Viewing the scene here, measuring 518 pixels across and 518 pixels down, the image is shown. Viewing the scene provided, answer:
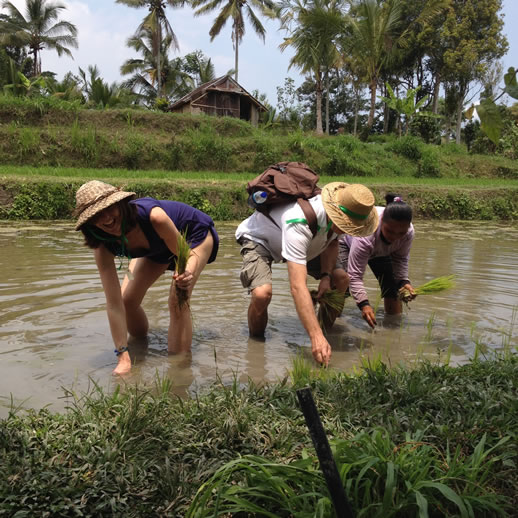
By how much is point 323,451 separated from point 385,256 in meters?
3.06

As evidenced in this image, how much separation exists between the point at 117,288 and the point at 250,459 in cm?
142

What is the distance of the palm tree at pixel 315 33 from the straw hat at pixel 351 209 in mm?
20502

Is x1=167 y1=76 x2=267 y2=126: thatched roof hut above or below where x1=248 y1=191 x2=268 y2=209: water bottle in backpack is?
above

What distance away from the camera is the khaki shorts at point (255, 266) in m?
3.55

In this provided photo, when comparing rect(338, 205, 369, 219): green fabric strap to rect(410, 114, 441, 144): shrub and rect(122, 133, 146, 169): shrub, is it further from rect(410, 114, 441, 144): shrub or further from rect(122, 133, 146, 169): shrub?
rect(410, 114, 441, 144): shrub

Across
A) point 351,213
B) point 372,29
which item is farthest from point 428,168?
point 351,213

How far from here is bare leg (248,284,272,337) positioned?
3.50m

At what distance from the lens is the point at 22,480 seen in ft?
5.57

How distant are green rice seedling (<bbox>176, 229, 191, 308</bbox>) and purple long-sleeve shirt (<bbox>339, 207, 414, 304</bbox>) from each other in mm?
1219

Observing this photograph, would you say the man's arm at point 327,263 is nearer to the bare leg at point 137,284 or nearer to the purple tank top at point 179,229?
the purple tank top at point 179,229

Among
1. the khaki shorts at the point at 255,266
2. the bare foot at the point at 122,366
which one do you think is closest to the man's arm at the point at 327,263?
the khaki shorts at the point at 255,266

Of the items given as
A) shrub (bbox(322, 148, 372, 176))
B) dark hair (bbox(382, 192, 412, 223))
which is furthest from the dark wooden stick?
shrub (bbox(322, 148, 372, 176))

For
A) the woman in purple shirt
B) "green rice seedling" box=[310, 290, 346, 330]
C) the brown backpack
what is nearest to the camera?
the brown backpack

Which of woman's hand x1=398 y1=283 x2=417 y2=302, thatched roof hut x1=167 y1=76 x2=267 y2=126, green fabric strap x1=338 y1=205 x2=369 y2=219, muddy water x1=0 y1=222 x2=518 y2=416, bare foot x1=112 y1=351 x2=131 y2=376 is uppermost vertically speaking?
thatched roof hut x1=167 y1=76 x2=267 y2=126
